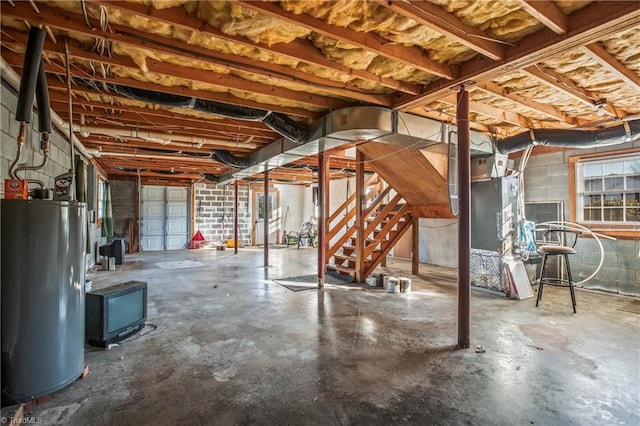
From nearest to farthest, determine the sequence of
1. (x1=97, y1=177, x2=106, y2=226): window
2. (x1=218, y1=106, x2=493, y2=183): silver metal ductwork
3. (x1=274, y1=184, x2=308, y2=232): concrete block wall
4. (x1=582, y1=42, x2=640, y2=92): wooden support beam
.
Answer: (x1=582, y1=42, x2=640, y2=92): wooden support beam
(x1=218, y1=106, x2=493, y2=183): silver metal ductwork
(x1=97, y1=177, x2=106, y2=226): window
(x1=274, y1=184, x2=308, y2=232): concrete block wall

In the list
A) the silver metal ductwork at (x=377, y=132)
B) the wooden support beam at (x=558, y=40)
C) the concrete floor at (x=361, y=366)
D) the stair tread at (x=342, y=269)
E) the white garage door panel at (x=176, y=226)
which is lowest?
the concrete floor at (x=361, y=366)

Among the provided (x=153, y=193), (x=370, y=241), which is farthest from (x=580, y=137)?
(x=153, y=193)

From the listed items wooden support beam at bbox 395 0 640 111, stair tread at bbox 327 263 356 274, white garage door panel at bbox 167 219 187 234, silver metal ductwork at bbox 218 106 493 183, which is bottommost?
stair tread at bbox 327 263 356 274

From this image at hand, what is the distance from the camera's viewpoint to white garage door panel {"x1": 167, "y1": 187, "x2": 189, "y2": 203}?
10.7 meters

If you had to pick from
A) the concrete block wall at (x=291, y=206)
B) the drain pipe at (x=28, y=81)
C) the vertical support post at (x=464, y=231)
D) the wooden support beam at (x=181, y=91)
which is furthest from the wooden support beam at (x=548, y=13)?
the concrete block wall at (x=291, y=206)

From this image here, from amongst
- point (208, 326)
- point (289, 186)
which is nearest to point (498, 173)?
point (208, 326)

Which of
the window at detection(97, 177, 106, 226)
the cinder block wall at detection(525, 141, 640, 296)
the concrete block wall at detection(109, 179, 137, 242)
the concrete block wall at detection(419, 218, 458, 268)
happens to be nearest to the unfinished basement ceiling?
the cinder block wall at detection(525, 141, 640, 296)

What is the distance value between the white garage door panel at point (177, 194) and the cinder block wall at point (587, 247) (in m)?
9.77

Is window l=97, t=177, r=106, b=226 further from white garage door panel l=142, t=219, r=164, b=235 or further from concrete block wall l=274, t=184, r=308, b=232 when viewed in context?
concrete block wall l=274, t=184, r=308, b=232

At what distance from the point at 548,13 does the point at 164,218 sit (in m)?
10.9

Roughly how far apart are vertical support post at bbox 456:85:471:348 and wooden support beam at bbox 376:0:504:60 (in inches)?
22.8

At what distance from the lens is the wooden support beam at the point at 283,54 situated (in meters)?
1.97

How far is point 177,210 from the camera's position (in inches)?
427

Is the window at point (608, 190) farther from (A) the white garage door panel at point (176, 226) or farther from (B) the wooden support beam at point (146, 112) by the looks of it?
(A) the white garage door panel at point (176, 226)
